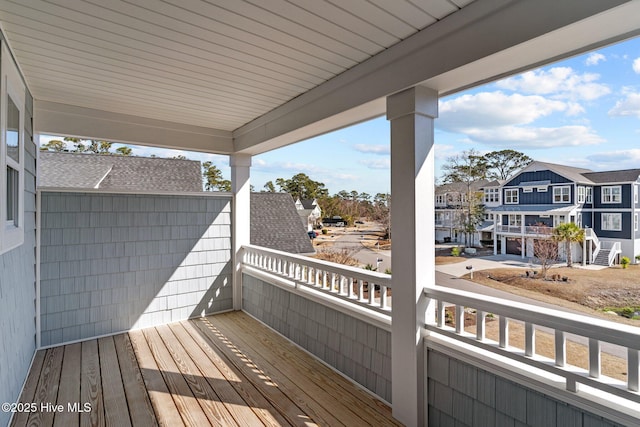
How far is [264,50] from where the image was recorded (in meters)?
2.38

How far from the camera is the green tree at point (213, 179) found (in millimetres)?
5109

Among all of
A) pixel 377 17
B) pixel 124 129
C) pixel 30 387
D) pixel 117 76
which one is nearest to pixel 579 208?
pixel 377 17

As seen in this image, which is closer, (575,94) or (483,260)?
(575,94)

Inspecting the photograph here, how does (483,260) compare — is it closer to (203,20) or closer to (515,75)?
(515,75)

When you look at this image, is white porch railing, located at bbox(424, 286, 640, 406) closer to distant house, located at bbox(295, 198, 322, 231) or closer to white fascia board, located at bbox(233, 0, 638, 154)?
white fascia board, located at bbox(233, 0, 638, 154)

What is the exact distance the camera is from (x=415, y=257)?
2283 millimetres

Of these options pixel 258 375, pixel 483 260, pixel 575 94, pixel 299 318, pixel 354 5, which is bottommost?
pixel 258 375

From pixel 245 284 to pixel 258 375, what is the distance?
1913mm

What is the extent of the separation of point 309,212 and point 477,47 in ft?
→ 9.52

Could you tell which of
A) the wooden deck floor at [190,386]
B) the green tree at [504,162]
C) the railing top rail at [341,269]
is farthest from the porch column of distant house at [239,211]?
the green tree at [504,162]

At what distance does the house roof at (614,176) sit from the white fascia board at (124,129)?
407 cm

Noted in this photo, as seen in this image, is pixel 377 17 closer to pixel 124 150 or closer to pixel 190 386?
pixel 190 386

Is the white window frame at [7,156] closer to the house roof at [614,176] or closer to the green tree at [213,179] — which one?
the green tree at [213,179]

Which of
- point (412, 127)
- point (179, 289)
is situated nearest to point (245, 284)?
point (179, 289)
